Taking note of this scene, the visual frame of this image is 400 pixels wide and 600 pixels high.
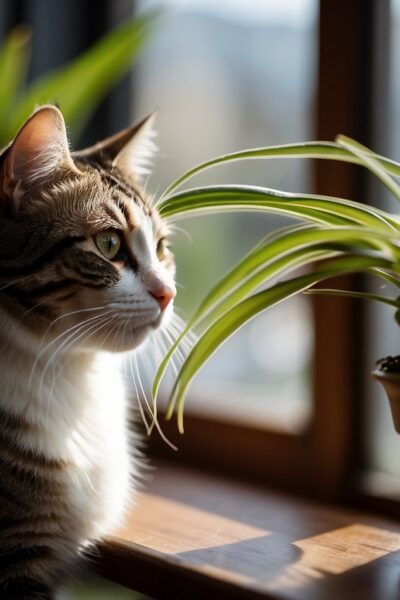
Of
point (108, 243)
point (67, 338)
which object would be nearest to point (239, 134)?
point (108, 243)

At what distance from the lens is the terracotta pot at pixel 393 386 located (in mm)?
847

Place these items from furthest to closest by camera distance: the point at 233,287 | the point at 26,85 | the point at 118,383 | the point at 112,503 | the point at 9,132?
the point at 26,85 → the point at 9,132 → the point at 118,383 → the point at 112,503 → the point at 233,287

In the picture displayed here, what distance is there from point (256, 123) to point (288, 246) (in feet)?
2.46

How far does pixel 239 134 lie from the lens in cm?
156

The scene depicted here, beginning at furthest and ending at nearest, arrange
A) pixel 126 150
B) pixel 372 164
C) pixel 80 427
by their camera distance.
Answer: pixel 126 150 → pixel 80 427 → pixel 372 164

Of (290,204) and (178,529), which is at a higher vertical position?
(290,204)

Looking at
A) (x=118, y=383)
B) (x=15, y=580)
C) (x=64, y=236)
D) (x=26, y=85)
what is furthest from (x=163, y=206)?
(x=26, y=85)

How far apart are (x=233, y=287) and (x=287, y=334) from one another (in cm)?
64

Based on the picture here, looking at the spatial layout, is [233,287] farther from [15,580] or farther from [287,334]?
[287,334]

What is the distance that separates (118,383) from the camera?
1.21 meters

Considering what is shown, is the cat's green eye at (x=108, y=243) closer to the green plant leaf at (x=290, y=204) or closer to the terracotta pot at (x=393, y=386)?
the green plant leaf at (x=290, y=204)

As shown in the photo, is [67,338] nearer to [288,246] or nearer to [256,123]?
[288,246]

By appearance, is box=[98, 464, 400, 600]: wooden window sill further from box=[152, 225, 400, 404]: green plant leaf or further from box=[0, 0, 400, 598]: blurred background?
box=[152, 225, 400, 404]: green plant leaf

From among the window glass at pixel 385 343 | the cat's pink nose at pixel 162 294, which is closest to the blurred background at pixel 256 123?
the window glass at pixel 385 343
